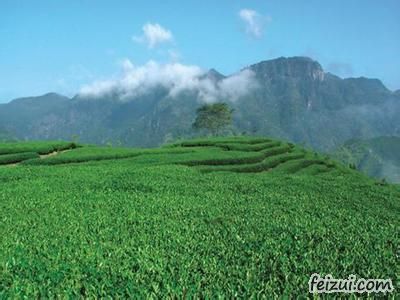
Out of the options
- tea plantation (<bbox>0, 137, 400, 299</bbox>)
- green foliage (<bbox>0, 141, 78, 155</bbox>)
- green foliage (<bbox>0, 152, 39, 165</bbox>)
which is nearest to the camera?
tea plantation (<bbox>0, 137, 400, 299</bbox>)

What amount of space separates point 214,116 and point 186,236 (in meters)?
134

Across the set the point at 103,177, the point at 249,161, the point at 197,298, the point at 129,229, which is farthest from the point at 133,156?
the point at 197,298

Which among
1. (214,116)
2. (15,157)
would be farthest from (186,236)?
(214,116)

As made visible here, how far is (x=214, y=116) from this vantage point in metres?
149

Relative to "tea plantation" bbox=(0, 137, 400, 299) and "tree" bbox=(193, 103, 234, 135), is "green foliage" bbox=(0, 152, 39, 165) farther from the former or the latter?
"tree" bbox=(193, 103, 234, 135)

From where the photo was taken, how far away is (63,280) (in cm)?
1199

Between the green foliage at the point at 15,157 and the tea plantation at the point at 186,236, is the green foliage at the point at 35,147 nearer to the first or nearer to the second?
the green foliage at the point at 15,157

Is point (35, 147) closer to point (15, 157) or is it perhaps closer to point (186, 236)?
point (15, 157)

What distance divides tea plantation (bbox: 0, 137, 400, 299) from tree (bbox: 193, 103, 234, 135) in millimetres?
112474

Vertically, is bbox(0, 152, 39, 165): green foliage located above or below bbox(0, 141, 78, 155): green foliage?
below

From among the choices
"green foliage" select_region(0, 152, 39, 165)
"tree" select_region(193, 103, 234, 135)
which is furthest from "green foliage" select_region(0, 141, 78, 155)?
"tree" select_region(193, 103, 234, 135)

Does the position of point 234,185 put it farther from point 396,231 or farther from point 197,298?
point 197,298

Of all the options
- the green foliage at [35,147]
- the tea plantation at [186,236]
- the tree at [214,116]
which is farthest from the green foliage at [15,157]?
the tree at [214,116]

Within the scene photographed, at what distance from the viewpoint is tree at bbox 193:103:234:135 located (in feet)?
487
